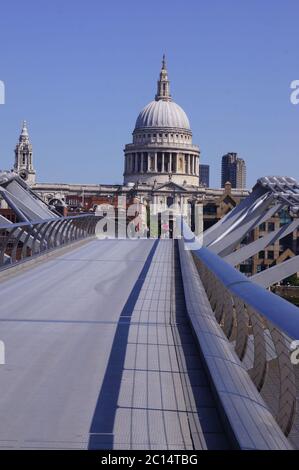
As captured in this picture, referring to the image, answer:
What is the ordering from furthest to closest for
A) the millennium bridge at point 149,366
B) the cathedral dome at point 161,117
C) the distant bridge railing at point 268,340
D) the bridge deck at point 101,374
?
the cathedral dome at point 161,117 < the bridge deck at point 101,374 < the millennium bridge at point 149,366 < the distant bridge railing at point 268,340

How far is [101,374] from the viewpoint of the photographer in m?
5.51

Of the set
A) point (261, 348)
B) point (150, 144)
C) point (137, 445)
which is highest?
point (150, 144)

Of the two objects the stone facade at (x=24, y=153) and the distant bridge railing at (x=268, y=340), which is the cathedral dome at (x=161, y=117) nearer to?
the stone facade at (x=24, y=153)

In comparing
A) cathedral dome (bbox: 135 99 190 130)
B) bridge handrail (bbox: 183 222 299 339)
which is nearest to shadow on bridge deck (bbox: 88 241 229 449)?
bridge handrail (bbox: 183 222 299 339)

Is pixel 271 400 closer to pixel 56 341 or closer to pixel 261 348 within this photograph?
pixel 261 348

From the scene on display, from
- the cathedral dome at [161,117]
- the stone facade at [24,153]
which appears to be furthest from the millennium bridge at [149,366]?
the cathedral dome at [161,117]

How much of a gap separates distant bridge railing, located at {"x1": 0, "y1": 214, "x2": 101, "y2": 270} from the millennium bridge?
6.54 ft

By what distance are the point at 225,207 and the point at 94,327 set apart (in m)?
58.4

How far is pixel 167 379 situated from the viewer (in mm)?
5410

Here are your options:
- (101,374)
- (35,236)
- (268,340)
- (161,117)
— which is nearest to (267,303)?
(268,340)

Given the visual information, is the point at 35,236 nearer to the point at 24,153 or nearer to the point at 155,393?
the point at 155,393

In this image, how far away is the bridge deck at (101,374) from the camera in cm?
418
